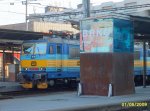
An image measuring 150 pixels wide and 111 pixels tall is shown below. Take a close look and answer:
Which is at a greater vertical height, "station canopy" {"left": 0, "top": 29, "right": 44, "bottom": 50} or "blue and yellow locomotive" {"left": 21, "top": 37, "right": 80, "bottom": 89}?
"station canopy" {"left": 0, "top": 29, "right": 44, "bottom": 50}

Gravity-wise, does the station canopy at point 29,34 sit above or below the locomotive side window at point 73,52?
above

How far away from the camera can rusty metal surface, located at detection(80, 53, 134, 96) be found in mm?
21797

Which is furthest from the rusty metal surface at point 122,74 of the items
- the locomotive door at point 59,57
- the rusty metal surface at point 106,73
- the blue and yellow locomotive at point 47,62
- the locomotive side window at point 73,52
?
the locomotive side window at point 73,52

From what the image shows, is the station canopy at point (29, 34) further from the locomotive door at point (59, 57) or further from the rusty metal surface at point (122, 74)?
the locomotive door at point (59, 57)

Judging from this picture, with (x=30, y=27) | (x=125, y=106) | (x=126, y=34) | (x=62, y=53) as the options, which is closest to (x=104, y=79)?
(x=126, y=34)

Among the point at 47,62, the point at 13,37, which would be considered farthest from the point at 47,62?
the point at 13,37

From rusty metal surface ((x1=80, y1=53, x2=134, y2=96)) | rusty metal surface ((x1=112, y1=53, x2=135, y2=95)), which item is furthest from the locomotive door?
rusty metal surface ((x1=112, y1=53, x2=135, y2=95))

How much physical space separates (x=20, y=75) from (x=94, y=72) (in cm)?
763

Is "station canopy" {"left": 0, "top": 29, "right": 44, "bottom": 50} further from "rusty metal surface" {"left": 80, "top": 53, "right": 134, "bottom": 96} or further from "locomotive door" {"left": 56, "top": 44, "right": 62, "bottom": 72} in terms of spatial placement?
"rusty metal surface" {"left": 80, "top": 53, "right": 134, "bottom": 96}

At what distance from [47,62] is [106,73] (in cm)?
714

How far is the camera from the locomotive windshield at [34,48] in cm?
2862

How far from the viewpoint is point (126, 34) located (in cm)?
2270

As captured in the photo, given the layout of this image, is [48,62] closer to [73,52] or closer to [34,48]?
[34,48]

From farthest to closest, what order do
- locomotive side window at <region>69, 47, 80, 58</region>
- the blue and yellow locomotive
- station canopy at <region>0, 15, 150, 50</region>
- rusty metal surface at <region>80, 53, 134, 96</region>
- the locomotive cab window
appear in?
locomotive side window at <region>69, 47, 80, 58</region> < the locomotive cab window < the blue and yellow locomotive < station canopy at <region>0, 15, 150, 50</region> < rusty metal surface at <region>80, 53, 134, 96</region>
